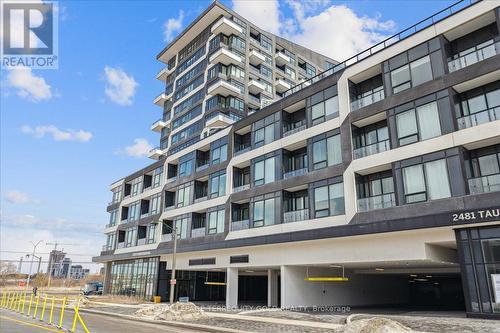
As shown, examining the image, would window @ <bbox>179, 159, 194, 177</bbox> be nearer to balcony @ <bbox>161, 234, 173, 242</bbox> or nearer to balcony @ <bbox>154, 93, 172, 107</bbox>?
balcony @ <bbox>161, 234, 173, 242</bbox>

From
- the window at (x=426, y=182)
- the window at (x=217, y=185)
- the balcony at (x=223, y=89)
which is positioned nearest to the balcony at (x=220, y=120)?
the balcony at (x=223, y=89)

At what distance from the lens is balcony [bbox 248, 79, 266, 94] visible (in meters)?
66.2

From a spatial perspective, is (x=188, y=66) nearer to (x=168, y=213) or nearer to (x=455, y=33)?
(x=168, y=213)

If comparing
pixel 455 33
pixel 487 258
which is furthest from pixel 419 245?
pixel 455 33

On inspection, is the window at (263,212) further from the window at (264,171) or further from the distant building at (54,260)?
the distant building at (54,260)

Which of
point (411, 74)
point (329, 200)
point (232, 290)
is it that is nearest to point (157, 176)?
point (232, 290)

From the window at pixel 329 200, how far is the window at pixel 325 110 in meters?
5.58

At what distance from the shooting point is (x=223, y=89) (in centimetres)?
6222

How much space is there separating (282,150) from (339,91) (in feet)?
22.8

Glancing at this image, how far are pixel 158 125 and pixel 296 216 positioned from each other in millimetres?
55565

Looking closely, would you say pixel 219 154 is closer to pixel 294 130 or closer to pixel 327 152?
pixel 294 130

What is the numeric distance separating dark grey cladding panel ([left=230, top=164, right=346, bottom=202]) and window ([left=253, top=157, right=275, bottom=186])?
21.9 inches

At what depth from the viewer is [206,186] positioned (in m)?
42.6

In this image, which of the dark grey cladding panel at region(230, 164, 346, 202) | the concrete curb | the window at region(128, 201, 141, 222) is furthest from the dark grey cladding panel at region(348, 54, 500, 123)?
the window at region(128, 201, 141, 222)
